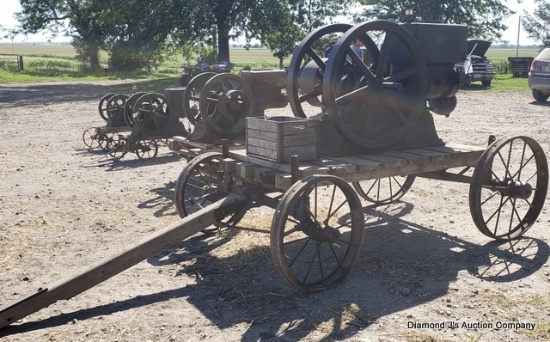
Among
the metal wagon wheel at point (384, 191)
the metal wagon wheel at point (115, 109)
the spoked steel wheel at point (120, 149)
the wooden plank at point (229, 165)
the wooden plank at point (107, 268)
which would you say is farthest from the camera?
the metal wagon wheel at point (115, 109)

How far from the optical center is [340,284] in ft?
16.2

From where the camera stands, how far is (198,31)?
1220 inches

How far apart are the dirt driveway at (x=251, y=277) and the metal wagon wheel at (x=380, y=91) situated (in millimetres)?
1142

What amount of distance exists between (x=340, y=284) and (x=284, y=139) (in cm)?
127

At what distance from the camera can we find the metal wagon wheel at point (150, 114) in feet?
36.0

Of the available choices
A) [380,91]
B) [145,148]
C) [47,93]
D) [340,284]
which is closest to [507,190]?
[380,91]

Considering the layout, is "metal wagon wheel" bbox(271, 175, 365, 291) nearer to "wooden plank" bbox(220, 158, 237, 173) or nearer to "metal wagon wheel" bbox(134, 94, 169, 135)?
"wooden plank" bbox(220, 158, 237, 173)

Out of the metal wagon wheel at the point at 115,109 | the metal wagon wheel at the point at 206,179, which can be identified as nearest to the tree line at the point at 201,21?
the metal wagon wheel at the point at 115,109

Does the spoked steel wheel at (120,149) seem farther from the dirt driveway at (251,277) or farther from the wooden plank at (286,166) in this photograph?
the wooden plank at (286,166)

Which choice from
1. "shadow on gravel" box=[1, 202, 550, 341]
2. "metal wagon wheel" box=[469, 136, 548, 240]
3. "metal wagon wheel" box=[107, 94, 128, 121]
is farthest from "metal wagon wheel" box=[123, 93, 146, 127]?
"metal wagon wheel" box=[469, 136, 548, 240]

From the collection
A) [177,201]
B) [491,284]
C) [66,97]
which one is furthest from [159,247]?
[66,97]

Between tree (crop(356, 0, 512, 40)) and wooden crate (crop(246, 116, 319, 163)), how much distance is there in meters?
32.2

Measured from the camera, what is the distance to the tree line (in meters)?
30.8

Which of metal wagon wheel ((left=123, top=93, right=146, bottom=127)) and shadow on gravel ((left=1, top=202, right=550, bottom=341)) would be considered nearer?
shadow on gravel ((left=1, top=202, right=550, bottom=341))
